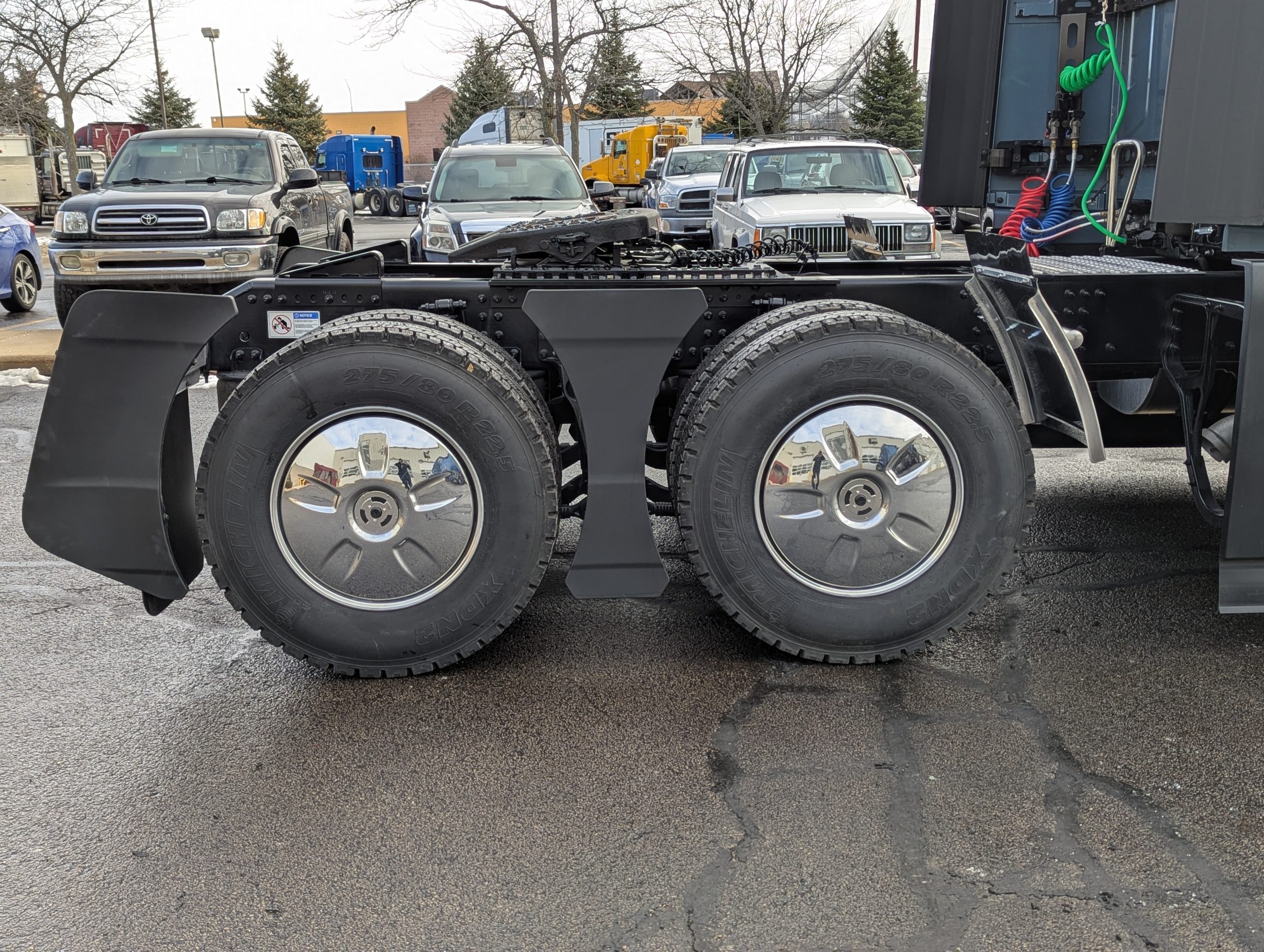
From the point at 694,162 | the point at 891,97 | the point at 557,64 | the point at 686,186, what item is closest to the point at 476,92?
the point at 891,97

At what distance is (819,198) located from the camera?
41.9 ft

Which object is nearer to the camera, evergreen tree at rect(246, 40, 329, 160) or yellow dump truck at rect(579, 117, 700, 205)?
yellow dump truck at rect(579, 117, 700, 205)

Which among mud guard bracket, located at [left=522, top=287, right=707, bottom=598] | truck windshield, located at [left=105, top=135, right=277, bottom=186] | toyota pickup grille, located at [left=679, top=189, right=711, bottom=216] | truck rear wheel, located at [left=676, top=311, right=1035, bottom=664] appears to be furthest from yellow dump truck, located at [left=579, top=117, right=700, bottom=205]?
truck rear wheel, located at [left=676, top=311, right=1035, bottom=664]

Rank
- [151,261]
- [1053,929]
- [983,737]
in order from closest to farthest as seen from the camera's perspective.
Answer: [1053,929] → [983,737] → [151,261]

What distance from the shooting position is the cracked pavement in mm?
2508

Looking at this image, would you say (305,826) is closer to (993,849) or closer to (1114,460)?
(993,849)

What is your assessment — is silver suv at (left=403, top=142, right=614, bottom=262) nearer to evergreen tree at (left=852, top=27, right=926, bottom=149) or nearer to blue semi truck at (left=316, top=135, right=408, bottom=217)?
blue semi truck at (left=316, top=135, right=408, bottom=217)

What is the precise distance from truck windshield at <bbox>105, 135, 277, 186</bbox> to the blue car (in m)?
2.02

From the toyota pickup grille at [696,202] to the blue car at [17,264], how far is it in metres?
11.8

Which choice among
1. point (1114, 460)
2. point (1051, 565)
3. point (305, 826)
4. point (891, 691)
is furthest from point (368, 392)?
point (1114, 460)

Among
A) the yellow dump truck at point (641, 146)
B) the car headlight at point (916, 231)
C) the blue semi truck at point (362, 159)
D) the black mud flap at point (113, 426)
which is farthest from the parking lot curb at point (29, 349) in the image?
the blue semi truck at point (362, 159)

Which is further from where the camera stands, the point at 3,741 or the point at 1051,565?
the point at 1051,565

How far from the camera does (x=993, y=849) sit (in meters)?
2.74

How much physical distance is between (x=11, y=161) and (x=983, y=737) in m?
36.5
